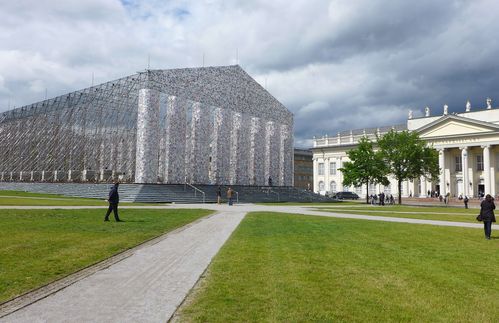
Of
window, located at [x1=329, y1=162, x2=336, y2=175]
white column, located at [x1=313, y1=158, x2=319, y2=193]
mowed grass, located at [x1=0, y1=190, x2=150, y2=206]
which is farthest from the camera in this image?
white column, located at [x1=313, y1=158, x2=319, y2=193]

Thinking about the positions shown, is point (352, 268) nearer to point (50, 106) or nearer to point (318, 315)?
point (318, 315)

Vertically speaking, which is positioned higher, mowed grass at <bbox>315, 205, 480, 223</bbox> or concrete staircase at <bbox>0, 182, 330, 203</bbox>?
concrete staircase at <bbox>0, 182, 330, 203</bbox>

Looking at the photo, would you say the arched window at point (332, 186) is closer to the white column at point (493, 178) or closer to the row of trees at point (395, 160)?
the white column at point (493, 178)

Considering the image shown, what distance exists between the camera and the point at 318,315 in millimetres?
5582

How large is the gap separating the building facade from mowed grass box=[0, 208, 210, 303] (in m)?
105

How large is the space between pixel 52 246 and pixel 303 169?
4505 inches

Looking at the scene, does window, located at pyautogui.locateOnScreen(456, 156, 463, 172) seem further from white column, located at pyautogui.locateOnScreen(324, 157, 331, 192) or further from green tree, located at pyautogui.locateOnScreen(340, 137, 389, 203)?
green tree, located at pyautogui.locateOnScreen(340, 137, 389, 203)

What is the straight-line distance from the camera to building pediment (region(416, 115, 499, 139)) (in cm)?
7581

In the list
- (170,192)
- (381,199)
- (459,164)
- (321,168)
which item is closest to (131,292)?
(170,192)

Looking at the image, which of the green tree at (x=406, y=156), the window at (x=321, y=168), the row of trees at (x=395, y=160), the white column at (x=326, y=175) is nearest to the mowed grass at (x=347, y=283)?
the green tree at (x=406, y=156)

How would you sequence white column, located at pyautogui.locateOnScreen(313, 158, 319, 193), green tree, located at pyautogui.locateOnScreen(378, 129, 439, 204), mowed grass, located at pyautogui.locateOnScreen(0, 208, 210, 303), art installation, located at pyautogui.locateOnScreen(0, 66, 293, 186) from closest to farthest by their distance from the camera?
mowed grass, located at pyautogui.locateOnScreen(0, 208, 210, 303)
art installation, located at pyautogui.locateOnScreen(0, 66, 293, 186)
green tree, located at pyautogui.locateOnScreen(378, 129, 439, 204)
white column, located at pyautogui.locateOnScreen(313, 158, 319, 193)

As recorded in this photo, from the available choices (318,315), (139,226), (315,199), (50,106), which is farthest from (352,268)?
(50,106)

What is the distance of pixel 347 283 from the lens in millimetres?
7480

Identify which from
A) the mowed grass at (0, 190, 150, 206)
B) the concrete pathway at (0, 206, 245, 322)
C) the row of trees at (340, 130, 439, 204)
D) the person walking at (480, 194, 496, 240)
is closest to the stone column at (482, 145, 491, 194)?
the row of trees at (340, 130, 439, 204)
